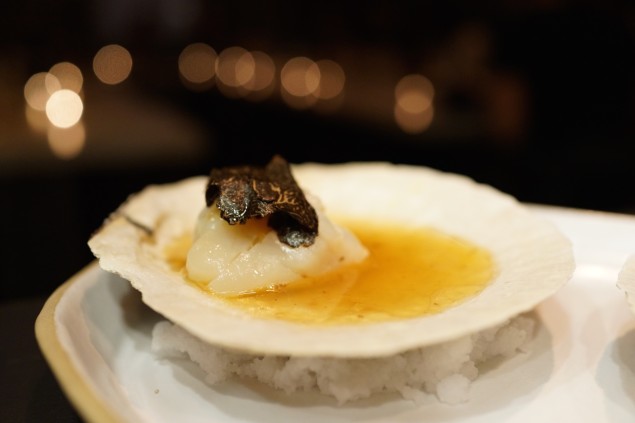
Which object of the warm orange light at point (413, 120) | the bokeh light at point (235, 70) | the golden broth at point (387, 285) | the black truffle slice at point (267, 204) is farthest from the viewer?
the bokeh light at point (235, 70)

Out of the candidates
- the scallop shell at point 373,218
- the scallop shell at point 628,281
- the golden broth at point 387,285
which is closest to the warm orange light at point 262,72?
the scallop shell at point 373,218

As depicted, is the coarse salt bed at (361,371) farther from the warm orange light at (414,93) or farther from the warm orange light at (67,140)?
the warm orange light at (414,93)

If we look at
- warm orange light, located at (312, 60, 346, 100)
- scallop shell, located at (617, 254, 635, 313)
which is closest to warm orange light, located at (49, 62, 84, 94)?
warm orange light, located at (312, 60, 346, 100)

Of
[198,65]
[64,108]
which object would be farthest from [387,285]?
[198,65]

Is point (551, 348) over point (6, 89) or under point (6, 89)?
under

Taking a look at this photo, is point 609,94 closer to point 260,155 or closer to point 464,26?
point 464,26

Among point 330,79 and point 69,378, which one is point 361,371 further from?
point 330,79

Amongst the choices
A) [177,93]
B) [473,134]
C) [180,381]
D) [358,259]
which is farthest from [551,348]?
[177,93]
